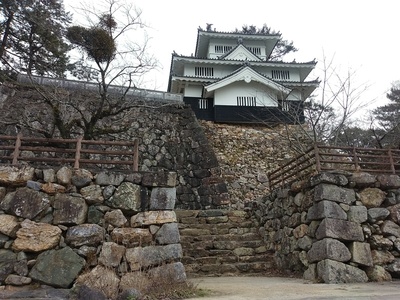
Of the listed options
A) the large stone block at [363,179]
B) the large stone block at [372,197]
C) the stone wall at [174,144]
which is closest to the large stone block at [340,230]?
the large stone block at [372,197]

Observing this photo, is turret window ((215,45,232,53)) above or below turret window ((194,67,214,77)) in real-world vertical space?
above

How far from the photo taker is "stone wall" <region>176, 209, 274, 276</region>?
24.2 feet

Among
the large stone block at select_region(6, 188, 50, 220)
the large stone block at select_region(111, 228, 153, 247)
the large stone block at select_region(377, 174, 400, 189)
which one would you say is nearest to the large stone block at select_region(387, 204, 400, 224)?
the large stone block at select_region(377, 174, 400, 189)

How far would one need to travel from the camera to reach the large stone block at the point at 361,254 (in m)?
5.77

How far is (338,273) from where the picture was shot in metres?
5.54

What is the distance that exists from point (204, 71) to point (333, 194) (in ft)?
51.9

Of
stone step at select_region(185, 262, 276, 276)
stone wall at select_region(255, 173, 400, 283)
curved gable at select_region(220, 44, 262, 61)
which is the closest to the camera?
stone wall at select_region(255, 173, 400, 283)

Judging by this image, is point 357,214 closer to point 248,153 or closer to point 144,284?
point 144,284

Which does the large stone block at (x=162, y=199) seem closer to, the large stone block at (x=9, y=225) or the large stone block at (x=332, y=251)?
the large stone block at (x=9, y=225)

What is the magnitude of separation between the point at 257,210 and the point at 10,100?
9.92m

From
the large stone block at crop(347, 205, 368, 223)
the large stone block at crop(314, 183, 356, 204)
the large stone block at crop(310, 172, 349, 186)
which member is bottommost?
the large stone block at crop(347, 205, 368, 223)

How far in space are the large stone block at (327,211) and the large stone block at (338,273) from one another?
2.80 feet

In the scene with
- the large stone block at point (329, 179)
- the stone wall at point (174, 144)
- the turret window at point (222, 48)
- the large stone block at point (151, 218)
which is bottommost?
the large stone block at point (151, 218)

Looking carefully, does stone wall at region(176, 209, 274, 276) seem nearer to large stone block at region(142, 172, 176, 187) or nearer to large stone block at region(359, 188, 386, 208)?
large stone block at region(142, 172, 176, 187)
